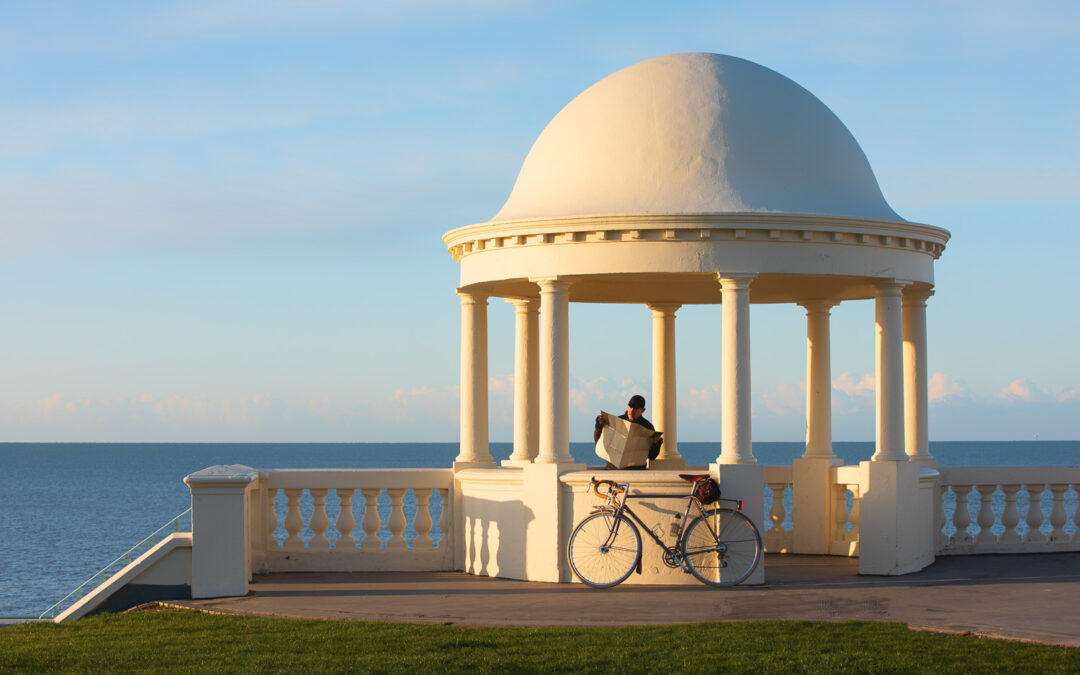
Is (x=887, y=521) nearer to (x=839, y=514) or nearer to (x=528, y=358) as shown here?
(x=839, y=514)

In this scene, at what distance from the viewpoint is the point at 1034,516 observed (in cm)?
2047

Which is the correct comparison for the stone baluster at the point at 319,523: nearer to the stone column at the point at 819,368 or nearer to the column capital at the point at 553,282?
the column capital at the point at 553,282

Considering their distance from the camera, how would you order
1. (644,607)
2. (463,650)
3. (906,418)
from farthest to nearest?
1. (906,418)
2. (644,607)
3. (463,650)

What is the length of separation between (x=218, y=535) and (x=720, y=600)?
590 centimetres

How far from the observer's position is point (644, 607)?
15.3 meters

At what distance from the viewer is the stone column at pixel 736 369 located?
17344 mm

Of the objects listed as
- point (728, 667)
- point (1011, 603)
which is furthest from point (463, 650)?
point (1011, 603)

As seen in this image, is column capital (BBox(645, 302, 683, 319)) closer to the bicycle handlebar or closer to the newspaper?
the newspaper

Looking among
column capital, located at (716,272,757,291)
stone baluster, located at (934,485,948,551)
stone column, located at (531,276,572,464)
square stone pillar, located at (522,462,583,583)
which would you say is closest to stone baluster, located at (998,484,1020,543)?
stone baluster, located at (934,485,948,551)

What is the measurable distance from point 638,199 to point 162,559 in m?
7.43

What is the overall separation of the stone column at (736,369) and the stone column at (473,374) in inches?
164

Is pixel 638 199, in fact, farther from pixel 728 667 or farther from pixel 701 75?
pixel 728 667

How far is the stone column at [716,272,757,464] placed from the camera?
17344 mm

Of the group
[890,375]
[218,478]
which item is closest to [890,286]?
[890,375]
